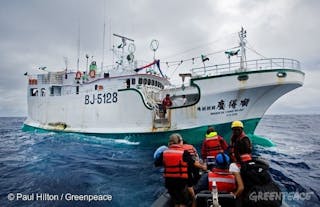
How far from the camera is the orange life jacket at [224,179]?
422 centimetres

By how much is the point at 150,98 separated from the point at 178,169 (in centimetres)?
1197

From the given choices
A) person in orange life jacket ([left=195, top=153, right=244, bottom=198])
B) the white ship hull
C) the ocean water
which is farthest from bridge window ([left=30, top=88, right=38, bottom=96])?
person in orange life jacket ([left=195, top=153, right=244, bottom=198])

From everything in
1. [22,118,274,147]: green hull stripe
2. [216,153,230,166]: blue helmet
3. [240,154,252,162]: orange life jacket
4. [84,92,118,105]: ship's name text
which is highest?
[84,92,118,105]: ship's name text

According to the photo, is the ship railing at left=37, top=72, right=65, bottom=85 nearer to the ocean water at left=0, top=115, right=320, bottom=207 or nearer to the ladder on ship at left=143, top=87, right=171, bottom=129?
the ocean water at left=0, top=115, right=320, bottom=207

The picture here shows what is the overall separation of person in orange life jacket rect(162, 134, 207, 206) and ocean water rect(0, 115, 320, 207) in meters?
2.41

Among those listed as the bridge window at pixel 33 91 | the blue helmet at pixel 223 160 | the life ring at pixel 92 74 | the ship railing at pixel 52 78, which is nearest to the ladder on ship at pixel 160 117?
the life ring at pixel 92 74

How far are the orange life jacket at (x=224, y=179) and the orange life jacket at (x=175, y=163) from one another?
3.36 feet

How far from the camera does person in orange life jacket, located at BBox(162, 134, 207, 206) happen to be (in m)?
3.64

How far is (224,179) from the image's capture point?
427cm

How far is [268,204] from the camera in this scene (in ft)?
11.7

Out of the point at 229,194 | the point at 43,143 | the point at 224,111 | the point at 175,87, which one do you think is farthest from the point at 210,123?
the point at 43,143

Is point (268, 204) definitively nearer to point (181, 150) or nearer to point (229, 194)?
point (229, 194)

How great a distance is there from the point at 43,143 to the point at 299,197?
50.7 feet

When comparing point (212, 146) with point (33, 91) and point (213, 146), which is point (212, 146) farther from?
point (33, 91)
